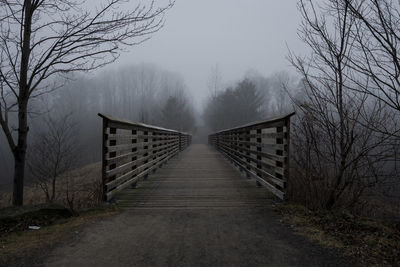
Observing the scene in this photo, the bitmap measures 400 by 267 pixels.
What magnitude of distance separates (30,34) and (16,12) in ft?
1.29

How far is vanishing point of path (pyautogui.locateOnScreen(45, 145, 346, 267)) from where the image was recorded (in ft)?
6.59

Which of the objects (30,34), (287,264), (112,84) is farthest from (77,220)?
(112,84)

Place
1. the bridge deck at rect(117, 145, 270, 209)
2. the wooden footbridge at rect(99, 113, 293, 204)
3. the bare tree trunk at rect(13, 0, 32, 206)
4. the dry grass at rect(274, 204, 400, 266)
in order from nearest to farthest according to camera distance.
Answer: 1. the dry grass at rect(274, 204, 400, 266)
2. the wooden footbridge at rect(99, 113, 293, 204)
3. the bridge deck at rect(117, 145, 270, 209)
4. the bare tree trunk at rect(13, 0, 32, 206)

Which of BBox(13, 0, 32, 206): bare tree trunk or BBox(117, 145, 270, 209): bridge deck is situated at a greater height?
BBox(13, 0, 32, 206): bare tree trunk

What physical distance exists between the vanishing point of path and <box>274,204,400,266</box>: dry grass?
0.17 m

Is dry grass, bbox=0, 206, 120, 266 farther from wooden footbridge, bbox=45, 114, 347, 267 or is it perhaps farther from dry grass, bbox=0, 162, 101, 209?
dry grass, bbox=0, 162, 101, 209

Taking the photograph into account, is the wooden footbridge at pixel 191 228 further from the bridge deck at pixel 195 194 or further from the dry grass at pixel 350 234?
the dry grass at pixel 350 234

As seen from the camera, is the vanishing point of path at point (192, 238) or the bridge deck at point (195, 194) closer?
the vanishing point of path at point (192, 238)

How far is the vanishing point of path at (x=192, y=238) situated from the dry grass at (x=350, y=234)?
6.6 inches

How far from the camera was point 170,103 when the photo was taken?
37.4m

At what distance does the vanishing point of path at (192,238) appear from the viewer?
6.59 feet

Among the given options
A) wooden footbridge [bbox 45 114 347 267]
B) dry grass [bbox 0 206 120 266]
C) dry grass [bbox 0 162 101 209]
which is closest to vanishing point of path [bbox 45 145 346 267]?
wooden footbridge [bbox 45 114 347 267]

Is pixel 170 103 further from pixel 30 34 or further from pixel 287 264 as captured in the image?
pixel 287 264

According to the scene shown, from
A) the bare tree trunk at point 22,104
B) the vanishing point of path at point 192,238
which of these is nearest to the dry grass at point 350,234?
the vanishing point of path at point 192,238
